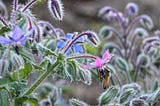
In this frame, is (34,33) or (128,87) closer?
(34,33)

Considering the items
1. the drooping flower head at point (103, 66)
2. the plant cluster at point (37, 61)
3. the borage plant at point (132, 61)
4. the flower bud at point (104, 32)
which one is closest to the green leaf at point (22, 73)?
the plant cluster at point (37, 61)

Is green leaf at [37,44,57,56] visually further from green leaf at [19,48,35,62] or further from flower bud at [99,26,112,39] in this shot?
flower bud at [99,26,112,39]

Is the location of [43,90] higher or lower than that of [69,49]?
lower

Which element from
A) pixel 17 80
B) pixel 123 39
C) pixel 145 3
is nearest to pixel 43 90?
pixel 123 39

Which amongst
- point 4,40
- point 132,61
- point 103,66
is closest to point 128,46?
point 132,61

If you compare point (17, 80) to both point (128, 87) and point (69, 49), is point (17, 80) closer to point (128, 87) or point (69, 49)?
point (69, 49)
